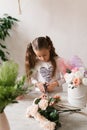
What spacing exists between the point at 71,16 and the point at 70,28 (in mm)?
142

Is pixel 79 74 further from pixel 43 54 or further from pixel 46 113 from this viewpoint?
pixel 43 54

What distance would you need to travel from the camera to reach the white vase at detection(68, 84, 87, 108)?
1512 millimetres

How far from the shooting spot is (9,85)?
3.68 feet

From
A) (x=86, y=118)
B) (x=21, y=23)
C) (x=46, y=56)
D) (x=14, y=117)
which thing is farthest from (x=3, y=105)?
(x=21, y=23)

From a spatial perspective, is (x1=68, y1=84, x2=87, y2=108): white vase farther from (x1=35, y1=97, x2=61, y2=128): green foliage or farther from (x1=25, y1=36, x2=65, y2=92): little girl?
(x1=25, y1=36, x2=65, y2=92): little girl

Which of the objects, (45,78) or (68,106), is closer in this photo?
(68,106)

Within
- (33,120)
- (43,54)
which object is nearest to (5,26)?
(43,54)

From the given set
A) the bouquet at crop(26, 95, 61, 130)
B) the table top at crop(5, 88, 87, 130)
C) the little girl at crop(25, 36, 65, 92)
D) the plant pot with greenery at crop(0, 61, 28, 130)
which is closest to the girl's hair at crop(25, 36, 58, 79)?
the little girl at crop(25, 36, 65, 92)

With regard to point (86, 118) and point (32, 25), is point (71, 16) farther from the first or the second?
point (86, 118)

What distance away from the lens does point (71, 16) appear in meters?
3.03

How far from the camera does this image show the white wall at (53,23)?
3.01 meters

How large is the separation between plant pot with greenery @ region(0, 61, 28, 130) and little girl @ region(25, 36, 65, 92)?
90 cm

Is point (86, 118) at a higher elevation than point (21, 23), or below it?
below

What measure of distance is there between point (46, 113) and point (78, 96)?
0.28 m
